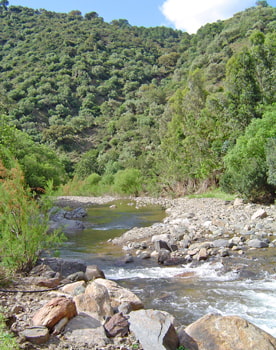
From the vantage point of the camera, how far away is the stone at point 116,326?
4.52 m

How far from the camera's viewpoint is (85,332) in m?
4.41

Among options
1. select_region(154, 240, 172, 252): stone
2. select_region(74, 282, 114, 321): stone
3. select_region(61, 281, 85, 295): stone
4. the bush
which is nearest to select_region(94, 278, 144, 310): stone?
select_region(74, 282, 114, 321): stone

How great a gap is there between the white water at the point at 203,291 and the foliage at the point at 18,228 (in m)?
2.55

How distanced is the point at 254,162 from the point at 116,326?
15.1m

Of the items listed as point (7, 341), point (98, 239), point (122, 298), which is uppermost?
point (7, 341)

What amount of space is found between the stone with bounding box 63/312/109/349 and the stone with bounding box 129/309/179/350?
1.53 feet

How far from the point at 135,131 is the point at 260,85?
4476 centimetres

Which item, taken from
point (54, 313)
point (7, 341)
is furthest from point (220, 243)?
point (7, 341)

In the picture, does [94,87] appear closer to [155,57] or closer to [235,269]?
[155,57]

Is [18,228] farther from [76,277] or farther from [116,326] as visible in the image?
[116,326]

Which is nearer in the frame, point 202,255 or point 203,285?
point 203,285

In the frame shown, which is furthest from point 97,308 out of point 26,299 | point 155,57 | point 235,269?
point 155,57

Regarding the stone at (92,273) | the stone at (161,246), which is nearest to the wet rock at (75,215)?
the stone at (161,246)

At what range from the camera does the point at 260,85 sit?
82.8 ft
